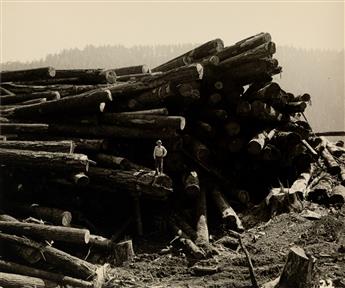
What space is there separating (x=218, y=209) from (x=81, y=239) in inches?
127

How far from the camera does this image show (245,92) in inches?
406

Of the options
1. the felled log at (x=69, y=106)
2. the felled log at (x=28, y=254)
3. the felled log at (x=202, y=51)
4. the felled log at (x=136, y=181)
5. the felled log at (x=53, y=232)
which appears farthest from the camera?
the felled log at (x=202, y=51)

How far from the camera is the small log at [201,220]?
26.5 ft

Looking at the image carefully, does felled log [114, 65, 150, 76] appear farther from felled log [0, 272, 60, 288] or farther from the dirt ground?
felled log [0, 272, 60, 288]

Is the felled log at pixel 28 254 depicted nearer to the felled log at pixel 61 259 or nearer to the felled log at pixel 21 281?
the felled log at pixel 61 259

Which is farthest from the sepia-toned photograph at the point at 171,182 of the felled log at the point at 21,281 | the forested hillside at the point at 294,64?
the forested hillside at the point at 294,64

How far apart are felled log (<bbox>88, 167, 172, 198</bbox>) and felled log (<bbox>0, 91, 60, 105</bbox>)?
361 cm

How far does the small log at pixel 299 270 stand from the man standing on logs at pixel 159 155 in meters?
3.36

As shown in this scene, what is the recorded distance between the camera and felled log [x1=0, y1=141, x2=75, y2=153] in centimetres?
885

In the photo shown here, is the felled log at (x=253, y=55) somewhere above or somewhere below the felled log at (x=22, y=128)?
above

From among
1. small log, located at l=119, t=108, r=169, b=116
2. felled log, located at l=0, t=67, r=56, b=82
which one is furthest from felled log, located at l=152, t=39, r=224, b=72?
felled log, located at l=0, t=67, r=56, b=82

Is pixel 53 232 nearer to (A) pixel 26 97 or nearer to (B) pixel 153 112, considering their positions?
(B) pixel 153 112

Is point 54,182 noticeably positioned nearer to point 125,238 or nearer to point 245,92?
point 125,238

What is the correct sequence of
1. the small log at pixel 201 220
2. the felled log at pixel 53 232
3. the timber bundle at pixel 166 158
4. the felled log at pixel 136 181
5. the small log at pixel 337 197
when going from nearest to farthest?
1. the felled log at pixel 53 232
2. the small log at pixel 201 220
3. the felled log at pixel 136 181
4. the timber bundle at pixel 166 158
5. the small log at pixel 337 197
